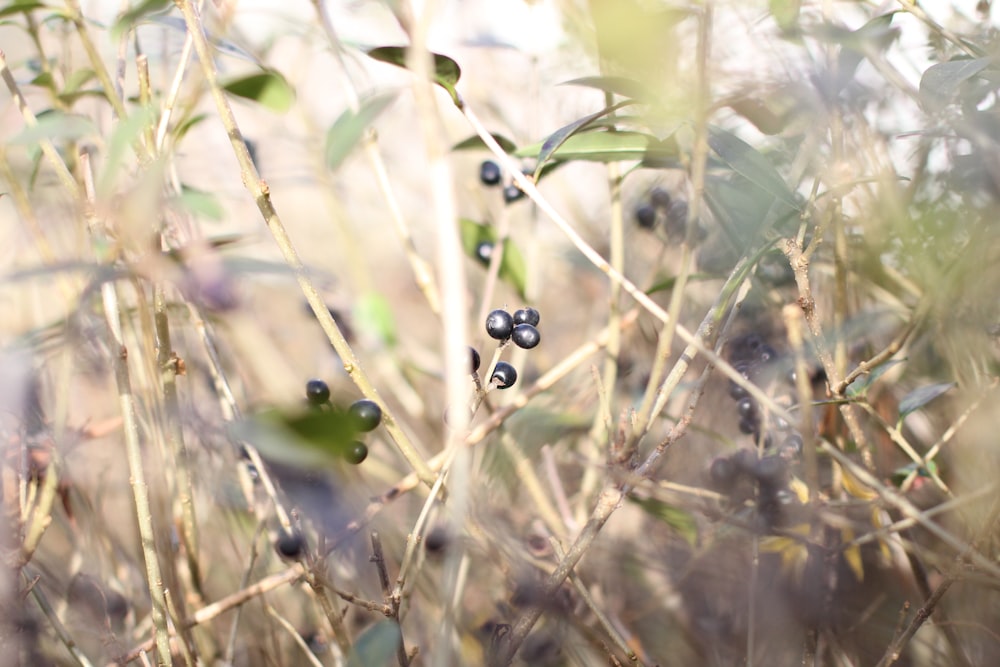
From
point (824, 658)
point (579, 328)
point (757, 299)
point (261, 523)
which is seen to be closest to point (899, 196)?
point (757, 299)

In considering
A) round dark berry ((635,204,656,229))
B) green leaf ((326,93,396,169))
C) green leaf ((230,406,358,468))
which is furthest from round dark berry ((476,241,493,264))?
green leaf ((230,406,358,468))

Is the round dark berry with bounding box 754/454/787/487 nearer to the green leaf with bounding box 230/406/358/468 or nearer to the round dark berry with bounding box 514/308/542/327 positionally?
the round dark berry with bounding box 514/308/542/327

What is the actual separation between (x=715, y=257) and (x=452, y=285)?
28.9 inches

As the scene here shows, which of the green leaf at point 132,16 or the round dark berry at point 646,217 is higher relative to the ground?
the green leaf at point 132,16

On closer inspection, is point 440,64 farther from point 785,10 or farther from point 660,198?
point 660,198

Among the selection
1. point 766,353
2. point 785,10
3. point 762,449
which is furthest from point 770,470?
point 785,10

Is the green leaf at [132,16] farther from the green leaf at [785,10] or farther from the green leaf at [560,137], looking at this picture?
the green leaf at [785,10]

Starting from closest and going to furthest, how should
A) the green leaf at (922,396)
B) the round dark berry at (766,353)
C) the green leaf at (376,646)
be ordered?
the green leaf at (376,646)
the green leaf at (922,396)
the round dark berry at (766,353)

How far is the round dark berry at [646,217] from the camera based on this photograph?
107cm

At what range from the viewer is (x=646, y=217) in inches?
42.3

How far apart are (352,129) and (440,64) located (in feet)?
0.30

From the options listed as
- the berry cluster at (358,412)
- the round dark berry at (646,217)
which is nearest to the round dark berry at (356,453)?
the berry cluster at (358,412)

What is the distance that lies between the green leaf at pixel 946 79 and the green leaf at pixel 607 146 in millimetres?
188

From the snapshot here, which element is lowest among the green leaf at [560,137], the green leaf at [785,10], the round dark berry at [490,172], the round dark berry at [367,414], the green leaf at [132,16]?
the round dark berry at [367,414]
